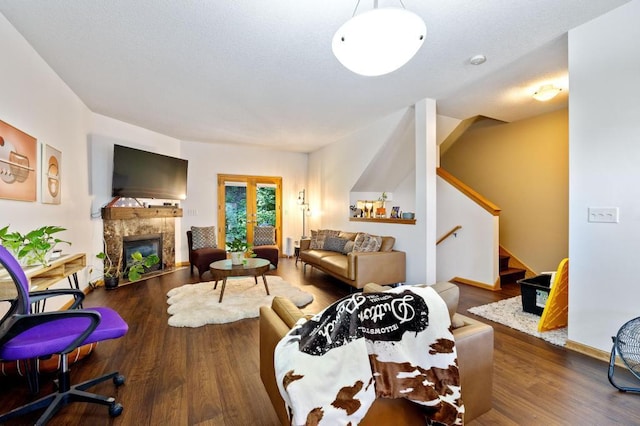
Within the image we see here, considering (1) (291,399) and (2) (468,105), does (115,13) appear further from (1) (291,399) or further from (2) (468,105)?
(2) (468,105)

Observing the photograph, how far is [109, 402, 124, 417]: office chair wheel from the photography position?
1569 millimetres

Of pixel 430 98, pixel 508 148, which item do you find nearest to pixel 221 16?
pixel 430 98

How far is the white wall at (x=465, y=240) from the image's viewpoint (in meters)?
4.25

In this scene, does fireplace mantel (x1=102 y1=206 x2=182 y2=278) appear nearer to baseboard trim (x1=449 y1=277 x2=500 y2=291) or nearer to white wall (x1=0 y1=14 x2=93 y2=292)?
white wall (x1=0 y1=14 x2=93 y2=292)

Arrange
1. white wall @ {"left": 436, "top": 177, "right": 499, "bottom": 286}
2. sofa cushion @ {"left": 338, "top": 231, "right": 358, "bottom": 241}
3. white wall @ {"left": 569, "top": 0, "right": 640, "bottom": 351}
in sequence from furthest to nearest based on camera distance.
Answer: sofa cushion @ {"left": 338, "top": 231, "right": 358, "bottom": 241}, white wall @ {"left": 436, "top": 177, "right": 499, "bottom": 286}, white wall @ {"left": 569, "top": 0, "right": 640, "bottom": 351}

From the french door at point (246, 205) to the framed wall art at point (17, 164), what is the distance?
3.96 metres

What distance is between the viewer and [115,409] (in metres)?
1.57

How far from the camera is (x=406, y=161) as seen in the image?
5281 millimetres

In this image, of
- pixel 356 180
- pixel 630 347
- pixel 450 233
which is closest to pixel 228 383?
pixel 630 347

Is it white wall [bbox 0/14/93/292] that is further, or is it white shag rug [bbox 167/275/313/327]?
white shag rug [bbox 167/275/313/327]

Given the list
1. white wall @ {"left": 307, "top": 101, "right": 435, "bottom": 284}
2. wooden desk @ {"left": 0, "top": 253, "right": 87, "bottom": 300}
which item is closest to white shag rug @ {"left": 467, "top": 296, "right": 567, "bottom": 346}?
white wall @ {"left": 307, "top": 101, "right": 435, "bottom": 284}

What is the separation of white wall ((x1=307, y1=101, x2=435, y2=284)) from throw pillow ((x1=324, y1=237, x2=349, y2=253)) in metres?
0.51

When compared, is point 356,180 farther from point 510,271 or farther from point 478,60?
point 510,271

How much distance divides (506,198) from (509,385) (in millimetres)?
4304
